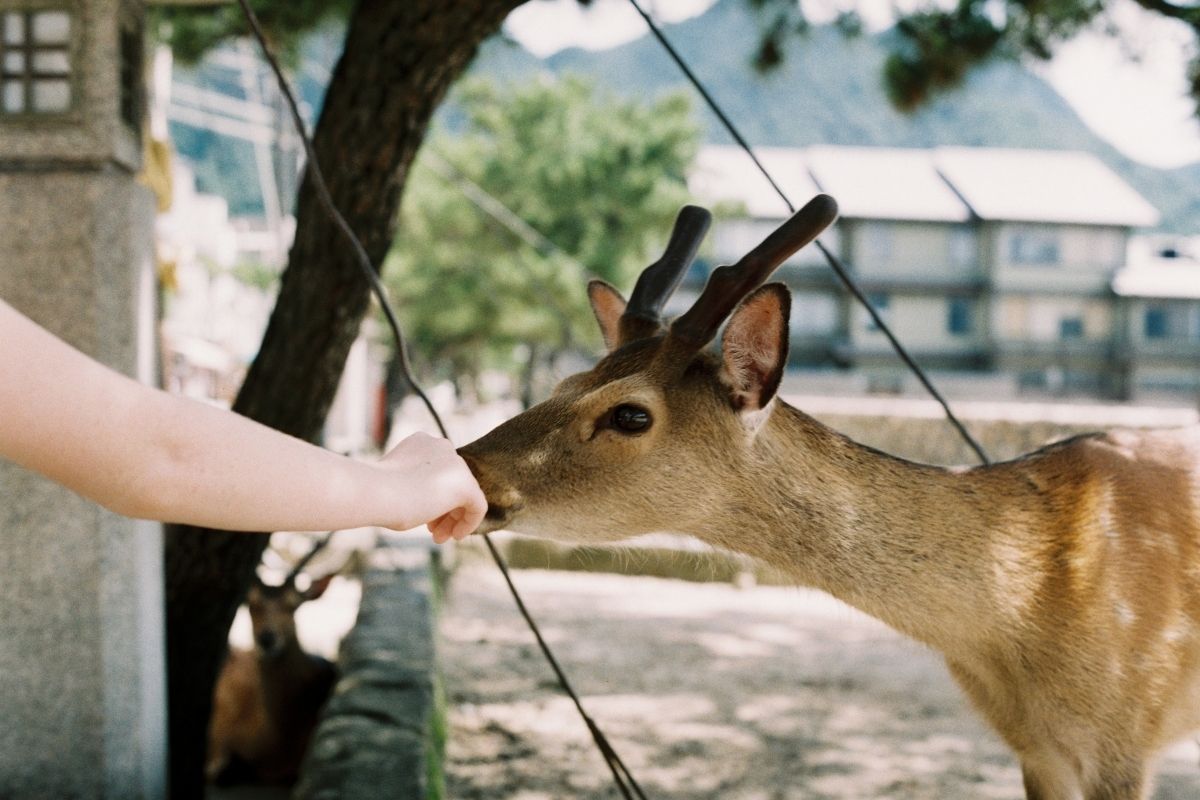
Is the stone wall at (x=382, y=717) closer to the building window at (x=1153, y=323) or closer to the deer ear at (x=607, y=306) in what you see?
the deer ear at (x=607, y=306)

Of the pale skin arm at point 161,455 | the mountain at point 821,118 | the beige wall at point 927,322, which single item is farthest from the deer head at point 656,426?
the beige wall at point 927,322

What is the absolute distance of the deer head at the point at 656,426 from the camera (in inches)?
85.7

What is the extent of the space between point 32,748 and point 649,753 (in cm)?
267

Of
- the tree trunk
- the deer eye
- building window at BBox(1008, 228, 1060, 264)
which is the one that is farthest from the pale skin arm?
building window at BBox(1008, 228, 1060, 264)

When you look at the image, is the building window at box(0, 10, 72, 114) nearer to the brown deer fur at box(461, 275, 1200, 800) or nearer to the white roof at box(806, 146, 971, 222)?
the brown deer fur at box(461, 275, 1200, 800)

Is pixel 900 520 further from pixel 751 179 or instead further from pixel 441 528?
pixel 751 179

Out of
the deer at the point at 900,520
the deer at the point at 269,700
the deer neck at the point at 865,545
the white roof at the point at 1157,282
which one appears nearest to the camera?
the deer at the point at 900,520

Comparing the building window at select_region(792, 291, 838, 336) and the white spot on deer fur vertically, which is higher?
the building window at select_region(792, 291, 838, 336)

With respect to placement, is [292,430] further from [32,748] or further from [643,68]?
[643,68]

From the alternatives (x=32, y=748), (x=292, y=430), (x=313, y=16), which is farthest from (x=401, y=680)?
(x=313, y=16)

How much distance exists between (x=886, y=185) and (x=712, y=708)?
1291 inches

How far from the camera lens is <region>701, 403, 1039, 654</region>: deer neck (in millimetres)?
2377

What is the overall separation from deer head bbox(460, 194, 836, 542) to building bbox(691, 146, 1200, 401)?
32455mm

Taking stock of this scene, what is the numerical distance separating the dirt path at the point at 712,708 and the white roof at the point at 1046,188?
2882 centimetres
